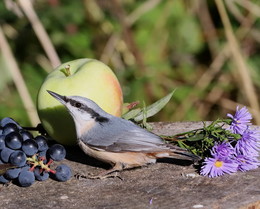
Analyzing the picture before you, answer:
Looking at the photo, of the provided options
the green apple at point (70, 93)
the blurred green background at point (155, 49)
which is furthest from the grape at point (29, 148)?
the blurred green background at point (155, 49)

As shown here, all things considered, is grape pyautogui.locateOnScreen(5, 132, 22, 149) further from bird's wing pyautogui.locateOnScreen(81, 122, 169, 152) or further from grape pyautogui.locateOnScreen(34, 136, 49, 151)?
bird's wing pyautogui.locateOnScreen(81, 122, 169, 152)

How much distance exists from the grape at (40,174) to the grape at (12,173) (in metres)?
0.08

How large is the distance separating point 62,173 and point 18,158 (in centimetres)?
21

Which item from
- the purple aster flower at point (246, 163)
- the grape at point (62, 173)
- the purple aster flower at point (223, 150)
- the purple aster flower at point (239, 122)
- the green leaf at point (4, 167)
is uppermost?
the green leaf at point (4, 167)

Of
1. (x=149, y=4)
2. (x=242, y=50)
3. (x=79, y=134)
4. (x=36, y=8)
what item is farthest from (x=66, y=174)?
(x=242, y=50)

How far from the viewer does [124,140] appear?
285 cm

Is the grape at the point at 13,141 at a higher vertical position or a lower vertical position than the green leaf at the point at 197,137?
higher

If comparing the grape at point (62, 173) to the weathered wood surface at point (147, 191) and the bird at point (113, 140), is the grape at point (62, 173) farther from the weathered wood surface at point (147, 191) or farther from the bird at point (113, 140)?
the bird at point (113, 140)

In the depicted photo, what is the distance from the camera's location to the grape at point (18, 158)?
9.07 ft

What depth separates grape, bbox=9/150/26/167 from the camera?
2.77m

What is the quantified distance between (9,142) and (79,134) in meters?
0.33

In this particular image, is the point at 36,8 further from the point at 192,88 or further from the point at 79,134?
the point at 79,134

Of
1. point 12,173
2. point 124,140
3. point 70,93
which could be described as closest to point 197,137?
point 124,140

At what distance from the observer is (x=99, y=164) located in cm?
306
